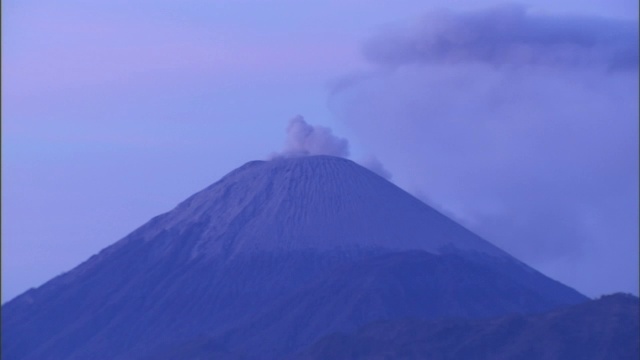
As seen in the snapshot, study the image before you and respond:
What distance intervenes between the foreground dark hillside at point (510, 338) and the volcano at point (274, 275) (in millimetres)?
11350

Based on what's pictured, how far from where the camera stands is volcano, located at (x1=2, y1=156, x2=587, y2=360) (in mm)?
95250

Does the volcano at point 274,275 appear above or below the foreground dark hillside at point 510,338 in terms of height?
above

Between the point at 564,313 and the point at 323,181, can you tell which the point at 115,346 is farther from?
the point at 564,313

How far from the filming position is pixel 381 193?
111000mm

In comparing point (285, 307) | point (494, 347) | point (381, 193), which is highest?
point (381, 193)

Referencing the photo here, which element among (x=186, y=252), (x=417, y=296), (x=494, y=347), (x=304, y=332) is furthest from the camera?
(x=186, y=252)

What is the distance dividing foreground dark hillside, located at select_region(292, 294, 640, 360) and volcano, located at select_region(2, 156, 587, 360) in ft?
37.2

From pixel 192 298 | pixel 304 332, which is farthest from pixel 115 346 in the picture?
pixel 304 332

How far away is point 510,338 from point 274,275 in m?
31.3

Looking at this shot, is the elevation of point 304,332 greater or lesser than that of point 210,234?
lesser

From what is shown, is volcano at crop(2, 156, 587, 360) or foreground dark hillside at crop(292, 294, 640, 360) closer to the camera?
foreground dark hillside at crop(292, 294, 640, 360)

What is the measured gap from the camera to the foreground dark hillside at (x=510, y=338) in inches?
2785

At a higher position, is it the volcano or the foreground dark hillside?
the volcano

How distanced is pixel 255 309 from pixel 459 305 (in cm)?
1445
